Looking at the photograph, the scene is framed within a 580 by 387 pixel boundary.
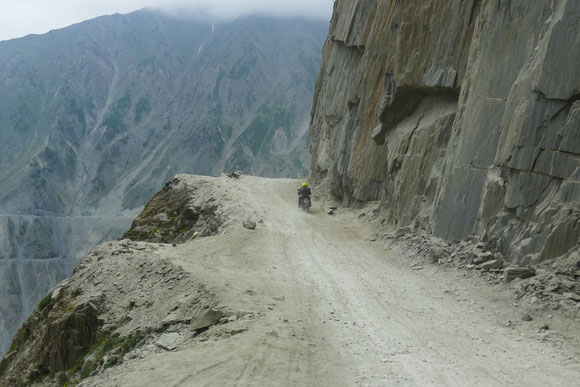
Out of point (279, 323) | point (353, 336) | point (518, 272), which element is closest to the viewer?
point (353, 336)

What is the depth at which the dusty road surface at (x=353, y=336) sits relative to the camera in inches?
279

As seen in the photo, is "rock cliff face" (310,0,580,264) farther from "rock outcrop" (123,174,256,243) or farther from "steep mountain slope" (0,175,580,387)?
"rock outcrop" (123,174,256,243)

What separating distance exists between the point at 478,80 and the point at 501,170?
10.6 feet

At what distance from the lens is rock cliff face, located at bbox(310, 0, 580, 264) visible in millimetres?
10742

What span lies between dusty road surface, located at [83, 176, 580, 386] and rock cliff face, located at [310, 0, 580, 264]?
1831mm

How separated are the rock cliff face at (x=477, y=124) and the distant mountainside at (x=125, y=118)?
305ft

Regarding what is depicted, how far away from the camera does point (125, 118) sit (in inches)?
6152

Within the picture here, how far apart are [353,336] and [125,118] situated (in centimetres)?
15916

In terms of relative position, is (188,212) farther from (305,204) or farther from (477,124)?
(477,124)

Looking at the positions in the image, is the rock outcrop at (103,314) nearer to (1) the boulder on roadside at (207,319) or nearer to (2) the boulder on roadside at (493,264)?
(1) the boulder on roadside at (207,319)

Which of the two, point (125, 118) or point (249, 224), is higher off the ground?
point (249, 224)

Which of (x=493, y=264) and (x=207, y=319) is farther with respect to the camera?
(x=493, y=264)

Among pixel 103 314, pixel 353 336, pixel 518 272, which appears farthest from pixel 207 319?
pixel 518 272

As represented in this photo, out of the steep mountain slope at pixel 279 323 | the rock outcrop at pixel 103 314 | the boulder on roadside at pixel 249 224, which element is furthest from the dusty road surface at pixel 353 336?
the boulder on roadside at pixel 249 224
